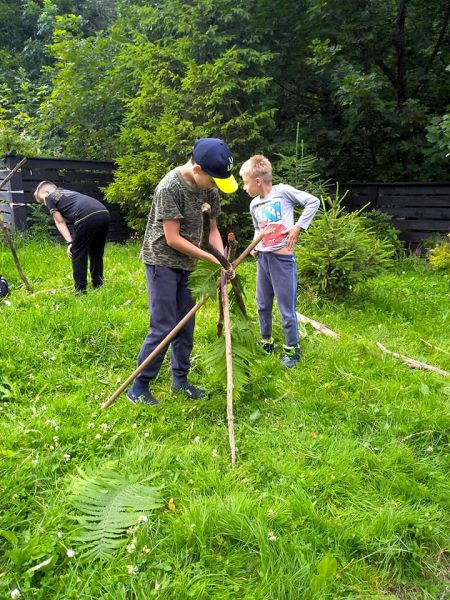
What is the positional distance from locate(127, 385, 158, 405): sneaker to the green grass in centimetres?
8

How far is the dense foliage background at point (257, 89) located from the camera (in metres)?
9.20

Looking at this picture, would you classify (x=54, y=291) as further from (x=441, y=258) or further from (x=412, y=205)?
(x=412, y=205)

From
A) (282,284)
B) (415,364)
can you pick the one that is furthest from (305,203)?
(415,364)

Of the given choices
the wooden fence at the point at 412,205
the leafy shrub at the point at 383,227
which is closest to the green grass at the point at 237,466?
the leafy shrub at the point at 383,227

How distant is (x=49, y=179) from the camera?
9.26m

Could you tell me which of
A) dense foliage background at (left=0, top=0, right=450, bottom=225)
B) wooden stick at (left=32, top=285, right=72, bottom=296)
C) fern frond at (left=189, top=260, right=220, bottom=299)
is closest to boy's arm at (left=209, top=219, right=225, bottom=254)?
fern frond at (left=189, top=260, right=220, bottom=299)

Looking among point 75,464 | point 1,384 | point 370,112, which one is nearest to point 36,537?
point 75,464

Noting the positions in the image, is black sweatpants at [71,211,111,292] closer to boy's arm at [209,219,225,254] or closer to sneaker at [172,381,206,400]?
sneaker at [172,381,206,400]

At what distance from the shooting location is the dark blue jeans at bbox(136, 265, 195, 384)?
3.31 meters

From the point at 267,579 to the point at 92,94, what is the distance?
37.5ft

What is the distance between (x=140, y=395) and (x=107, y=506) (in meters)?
1.20

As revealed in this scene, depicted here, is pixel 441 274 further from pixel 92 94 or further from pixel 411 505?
pixel 92 94

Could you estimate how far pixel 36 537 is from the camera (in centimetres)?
218

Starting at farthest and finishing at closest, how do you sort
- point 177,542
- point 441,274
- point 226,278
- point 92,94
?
point 92,94 < point 441,274 < point 226,278 < point 177,542
